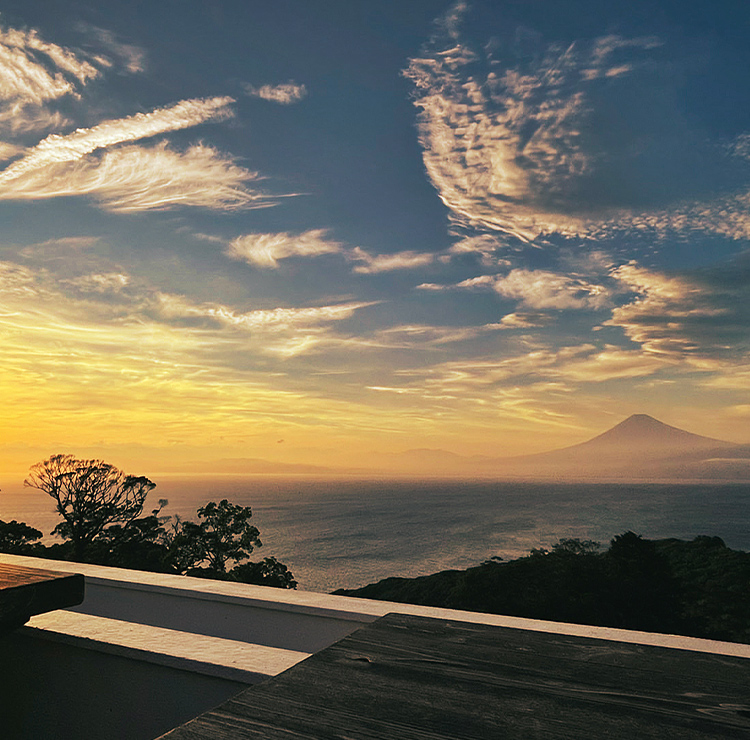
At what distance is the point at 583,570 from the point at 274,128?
17935 mm

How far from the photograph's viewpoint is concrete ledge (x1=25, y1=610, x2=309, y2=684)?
1242 mm

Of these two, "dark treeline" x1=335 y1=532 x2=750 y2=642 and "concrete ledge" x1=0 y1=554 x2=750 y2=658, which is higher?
"concrete ledge" x1=0 y1=554 x2=750 y2=658

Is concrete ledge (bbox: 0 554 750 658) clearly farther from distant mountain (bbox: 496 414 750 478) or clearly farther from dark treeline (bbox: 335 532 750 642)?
distant mountain (bbox: 496 414 750 478)

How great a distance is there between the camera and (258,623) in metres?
1.51

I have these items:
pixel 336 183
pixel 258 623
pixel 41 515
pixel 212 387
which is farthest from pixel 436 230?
pixel 41 515

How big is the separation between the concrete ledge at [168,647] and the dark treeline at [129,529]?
20505 millimetres

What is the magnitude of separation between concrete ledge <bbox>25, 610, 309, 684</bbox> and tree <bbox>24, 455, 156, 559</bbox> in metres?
25.5

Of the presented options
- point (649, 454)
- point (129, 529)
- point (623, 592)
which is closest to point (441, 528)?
point (129, 529)

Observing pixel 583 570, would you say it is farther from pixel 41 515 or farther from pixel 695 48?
pixel 41 515

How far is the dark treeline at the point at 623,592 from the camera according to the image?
58.2 ft

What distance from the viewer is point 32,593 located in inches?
49.1

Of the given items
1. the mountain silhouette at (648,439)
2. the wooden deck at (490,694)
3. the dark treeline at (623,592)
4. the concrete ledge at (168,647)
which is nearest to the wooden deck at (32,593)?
the concrete ledge at (168,647)

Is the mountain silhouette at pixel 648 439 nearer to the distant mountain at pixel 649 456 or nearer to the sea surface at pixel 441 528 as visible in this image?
the distant mountain at pixel 649 456

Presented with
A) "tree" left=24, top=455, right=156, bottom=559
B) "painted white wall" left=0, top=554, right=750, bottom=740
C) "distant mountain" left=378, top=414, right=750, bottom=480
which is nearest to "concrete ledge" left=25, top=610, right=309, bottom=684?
"painted white wall" left=0, top=554, right=750, bottom=740
